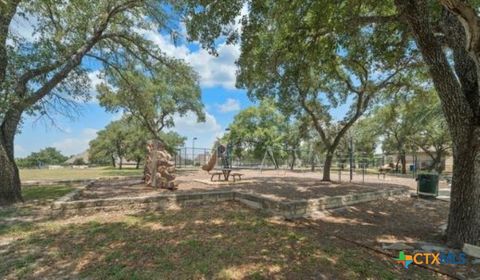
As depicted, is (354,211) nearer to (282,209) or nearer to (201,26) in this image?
(282,209)

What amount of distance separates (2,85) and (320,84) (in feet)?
34.8

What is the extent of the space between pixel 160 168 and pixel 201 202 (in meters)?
2.89

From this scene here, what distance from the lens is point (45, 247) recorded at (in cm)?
385

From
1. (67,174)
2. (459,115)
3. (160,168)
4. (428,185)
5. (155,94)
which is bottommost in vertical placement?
(67,174)

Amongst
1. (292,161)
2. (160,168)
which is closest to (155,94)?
(160,168)

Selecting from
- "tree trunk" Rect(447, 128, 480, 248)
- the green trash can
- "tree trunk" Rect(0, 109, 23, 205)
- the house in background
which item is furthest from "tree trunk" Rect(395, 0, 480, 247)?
the house in background

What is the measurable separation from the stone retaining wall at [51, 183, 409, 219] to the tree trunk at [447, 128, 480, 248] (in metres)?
2.68

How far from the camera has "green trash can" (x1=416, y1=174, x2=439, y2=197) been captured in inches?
343

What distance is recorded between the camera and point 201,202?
6.78 meters

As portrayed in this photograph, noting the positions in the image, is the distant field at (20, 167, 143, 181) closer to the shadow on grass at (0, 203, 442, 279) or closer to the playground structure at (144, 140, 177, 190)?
the playground structure at (144, 140, 177, 190)

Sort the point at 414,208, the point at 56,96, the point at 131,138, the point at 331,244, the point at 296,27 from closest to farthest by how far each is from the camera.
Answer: the point at 331,244
the point at 296,27
the point at 414,208
the point at 56,96
the point at 131,138

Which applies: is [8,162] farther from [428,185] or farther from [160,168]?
[428,185]

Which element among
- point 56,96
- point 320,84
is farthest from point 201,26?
point 320,84

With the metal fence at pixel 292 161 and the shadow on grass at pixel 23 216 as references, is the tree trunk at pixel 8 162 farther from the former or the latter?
the metal fence at pixel 292 161
